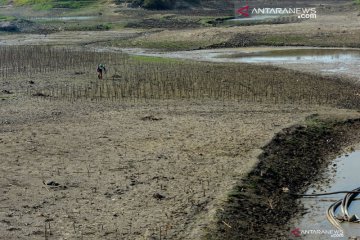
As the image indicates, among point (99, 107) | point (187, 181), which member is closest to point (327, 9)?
point (99, 107)

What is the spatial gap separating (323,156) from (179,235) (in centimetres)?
875

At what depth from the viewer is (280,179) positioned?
60.1 feet

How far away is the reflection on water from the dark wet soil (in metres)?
19.8

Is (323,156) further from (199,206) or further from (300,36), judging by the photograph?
(300,36)

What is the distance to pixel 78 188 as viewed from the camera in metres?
17.0

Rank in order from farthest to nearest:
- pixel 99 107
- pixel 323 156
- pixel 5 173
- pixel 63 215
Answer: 1. pixel 99 107
2. pixel 323 156
3. pixel 5 173
4. pixel 63 215

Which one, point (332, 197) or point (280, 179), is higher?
point (280, 179)

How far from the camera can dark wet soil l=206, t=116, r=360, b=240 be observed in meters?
14.8

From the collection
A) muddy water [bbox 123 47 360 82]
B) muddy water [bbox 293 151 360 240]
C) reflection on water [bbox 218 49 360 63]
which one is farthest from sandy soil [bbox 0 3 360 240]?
reflection on water [bbox 218 49 360 63]

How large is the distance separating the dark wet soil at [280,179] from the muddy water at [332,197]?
346mm

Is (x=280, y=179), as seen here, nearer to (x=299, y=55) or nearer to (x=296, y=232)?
(x=296, y=232)

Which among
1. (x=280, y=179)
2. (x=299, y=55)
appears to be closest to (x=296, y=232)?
(x=280, y=179)

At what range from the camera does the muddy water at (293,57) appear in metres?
39.6

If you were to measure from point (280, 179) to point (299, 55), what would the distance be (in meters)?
30.6
